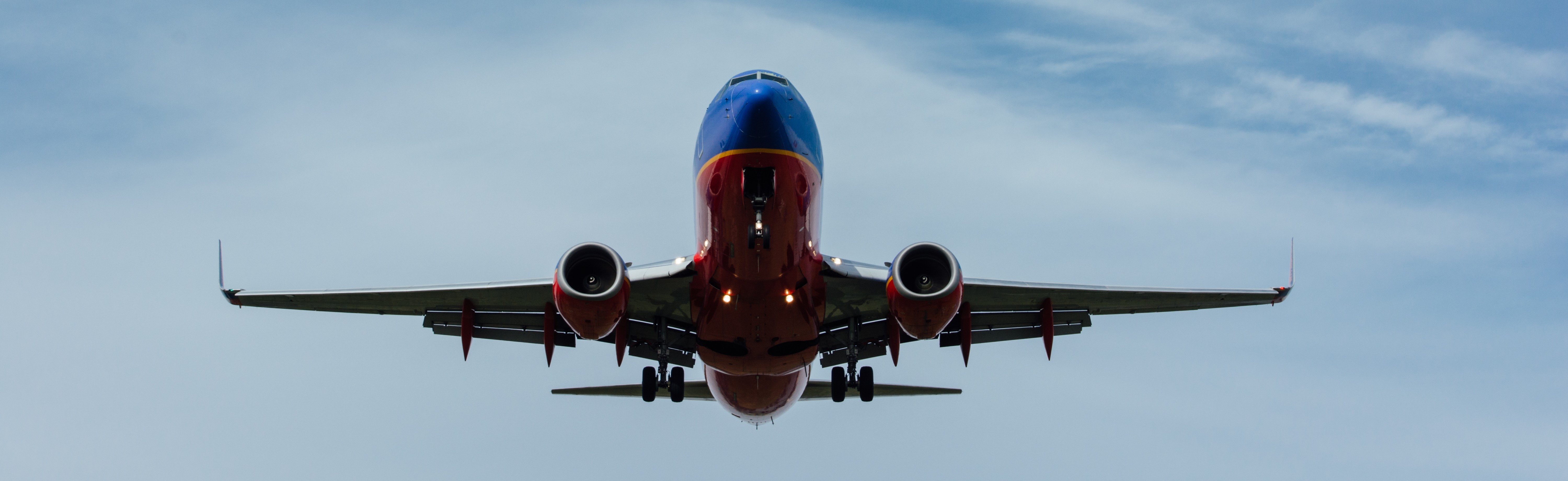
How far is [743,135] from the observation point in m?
18.0

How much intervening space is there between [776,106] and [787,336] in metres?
5.53

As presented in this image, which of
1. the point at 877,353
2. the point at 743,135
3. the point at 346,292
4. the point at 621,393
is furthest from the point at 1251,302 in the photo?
the point at 346,292

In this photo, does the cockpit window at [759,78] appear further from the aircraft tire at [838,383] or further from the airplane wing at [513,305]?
the aircraft tire at [838,383]

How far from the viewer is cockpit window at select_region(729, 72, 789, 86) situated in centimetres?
1903

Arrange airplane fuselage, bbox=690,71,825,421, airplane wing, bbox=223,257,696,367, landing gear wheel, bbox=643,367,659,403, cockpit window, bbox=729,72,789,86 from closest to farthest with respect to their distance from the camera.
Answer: airplane fuselage, bbox=690,71,825,421 < cockpit window, bbox=729,72,789,86 < airplane wing, bbox=223,257,696,367 < landing gear wheel, bbox=643,367,659,403

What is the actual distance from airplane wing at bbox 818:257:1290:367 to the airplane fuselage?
756 mm

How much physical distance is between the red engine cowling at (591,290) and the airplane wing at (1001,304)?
13.6 feet

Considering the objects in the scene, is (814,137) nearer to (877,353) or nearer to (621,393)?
(877,353)

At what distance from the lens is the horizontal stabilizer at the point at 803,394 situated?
25859 mm

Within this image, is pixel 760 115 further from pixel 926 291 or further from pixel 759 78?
pixel 926 291

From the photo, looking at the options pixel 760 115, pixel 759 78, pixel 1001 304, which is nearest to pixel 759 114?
pixel 760 115

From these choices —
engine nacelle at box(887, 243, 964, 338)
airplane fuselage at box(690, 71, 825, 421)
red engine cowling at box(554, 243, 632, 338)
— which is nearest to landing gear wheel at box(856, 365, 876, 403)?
airplane fuselage at box(690, 71, 825, 421)

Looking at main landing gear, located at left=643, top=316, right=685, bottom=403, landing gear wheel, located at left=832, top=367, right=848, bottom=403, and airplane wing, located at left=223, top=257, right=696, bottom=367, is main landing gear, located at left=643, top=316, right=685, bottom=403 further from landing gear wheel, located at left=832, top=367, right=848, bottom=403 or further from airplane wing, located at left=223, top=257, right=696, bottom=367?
landing gear wheel, located at left=832, top=367, right=848, bottom=403

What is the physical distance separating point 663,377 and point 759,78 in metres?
7.90
